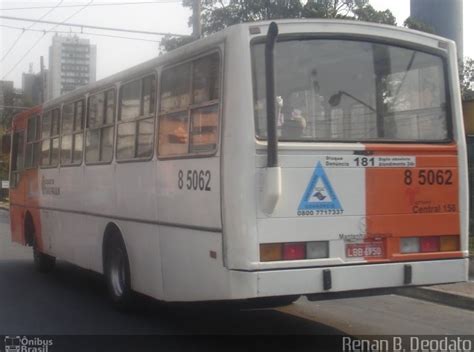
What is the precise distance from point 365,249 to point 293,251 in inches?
30.5

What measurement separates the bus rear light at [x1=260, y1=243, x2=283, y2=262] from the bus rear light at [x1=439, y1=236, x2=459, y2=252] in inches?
71.5

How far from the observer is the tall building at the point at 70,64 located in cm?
3122

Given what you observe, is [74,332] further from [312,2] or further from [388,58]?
[312,2]

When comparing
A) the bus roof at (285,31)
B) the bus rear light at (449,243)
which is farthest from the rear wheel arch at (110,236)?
the bus rear light at (449,243)

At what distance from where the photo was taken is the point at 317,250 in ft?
21.0

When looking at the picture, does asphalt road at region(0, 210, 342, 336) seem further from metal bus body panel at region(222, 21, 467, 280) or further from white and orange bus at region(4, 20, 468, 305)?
metal bus body panel at region(222, 21, 467, 280)

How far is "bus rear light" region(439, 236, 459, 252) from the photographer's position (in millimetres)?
6930

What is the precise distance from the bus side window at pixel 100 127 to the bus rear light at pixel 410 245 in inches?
163

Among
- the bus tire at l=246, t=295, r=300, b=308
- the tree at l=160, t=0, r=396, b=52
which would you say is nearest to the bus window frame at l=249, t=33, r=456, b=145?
the bus tire at l=246, t=295, r=300, b=308

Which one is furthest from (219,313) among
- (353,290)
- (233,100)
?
(233,100)

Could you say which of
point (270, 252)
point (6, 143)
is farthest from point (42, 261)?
point (270, 252)

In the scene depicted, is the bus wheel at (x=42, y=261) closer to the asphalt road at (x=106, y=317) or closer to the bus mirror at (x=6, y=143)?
the asphalt road at (x=106, y=317)

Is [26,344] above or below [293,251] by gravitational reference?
below

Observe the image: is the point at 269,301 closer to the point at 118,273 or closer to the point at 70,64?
the point at 118,273
